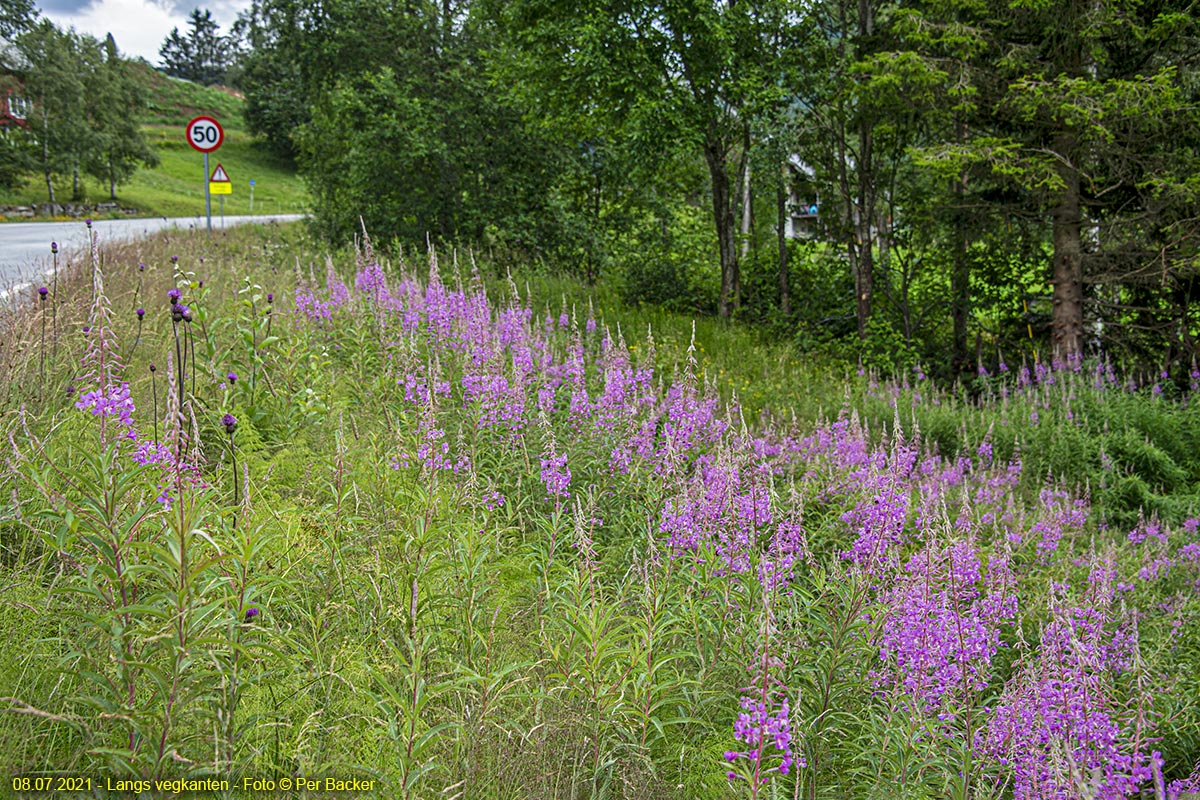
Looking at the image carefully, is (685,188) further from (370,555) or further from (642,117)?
(370,555)

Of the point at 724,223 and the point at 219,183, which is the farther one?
the point at 219,183

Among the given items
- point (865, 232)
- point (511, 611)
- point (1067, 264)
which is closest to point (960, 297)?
point (865, 232)

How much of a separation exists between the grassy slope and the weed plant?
19180 millimetres

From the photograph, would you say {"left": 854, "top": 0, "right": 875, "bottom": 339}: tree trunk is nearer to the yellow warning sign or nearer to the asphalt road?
the asphalt road

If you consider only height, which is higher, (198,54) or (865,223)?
(198,54)

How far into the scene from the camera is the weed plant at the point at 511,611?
2344mm

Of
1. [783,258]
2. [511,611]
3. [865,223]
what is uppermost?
[865,223]

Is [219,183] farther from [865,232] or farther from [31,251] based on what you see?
[865,232]

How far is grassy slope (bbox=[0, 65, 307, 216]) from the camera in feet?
136

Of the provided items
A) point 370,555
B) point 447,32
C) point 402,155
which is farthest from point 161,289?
point 447,32

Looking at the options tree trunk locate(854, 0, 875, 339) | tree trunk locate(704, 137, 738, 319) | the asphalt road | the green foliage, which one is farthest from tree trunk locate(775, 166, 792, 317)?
the green foliage

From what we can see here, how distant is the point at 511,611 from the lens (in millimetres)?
3646

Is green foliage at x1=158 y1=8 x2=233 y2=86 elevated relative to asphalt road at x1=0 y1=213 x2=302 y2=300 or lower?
elevated

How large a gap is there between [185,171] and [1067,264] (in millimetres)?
58066
